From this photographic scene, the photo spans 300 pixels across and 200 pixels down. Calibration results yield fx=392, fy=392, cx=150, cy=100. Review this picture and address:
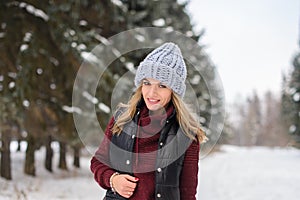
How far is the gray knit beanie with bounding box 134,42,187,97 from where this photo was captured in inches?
89.6

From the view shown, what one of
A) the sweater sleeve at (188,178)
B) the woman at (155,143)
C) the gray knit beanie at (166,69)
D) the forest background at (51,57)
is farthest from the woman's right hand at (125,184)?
the forest background at (51,57)

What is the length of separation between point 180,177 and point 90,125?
7.03m

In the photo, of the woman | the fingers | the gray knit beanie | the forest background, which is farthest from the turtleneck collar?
the forest background

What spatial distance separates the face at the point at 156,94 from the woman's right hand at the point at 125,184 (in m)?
0.42

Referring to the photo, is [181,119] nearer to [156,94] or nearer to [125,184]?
[156,94]

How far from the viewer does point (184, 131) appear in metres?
2.24

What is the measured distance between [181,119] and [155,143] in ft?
0.67

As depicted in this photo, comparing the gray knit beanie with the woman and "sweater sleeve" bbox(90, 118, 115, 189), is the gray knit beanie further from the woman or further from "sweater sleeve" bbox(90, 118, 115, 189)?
"sweater sleeve" bbox(90, 118, 115, 189)

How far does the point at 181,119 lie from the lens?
7.42 feet

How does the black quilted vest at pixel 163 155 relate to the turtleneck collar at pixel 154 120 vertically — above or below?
below

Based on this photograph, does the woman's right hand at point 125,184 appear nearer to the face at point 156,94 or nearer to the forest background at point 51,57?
the face at point 156,94

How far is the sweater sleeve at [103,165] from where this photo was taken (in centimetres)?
230

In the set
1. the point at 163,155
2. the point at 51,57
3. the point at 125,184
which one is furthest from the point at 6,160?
the point at 163,155

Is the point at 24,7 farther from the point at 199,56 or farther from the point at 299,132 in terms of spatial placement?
the point at 299,132
